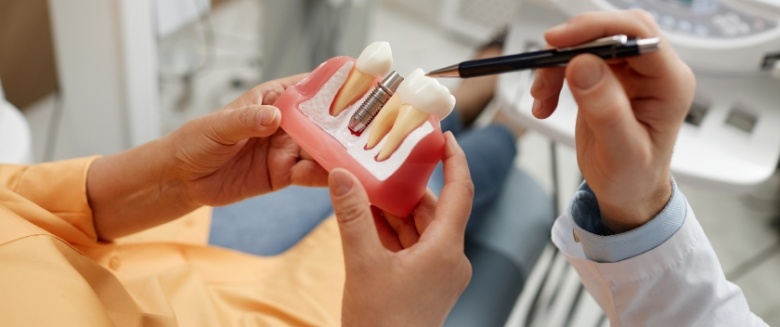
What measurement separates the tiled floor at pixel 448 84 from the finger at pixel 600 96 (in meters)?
1.28

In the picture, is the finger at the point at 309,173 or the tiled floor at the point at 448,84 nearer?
the finger at the point at 309,173

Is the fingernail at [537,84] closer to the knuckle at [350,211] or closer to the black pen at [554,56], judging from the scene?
the black pen at [554,56]

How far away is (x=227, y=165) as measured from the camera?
0.84 m

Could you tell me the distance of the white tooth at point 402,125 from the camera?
66 centimetres

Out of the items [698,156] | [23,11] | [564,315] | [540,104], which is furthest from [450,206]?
[23,11]

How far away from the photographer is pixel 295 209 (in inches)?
45.3

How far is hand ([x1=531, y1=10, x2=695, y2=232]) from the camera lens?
50 cm

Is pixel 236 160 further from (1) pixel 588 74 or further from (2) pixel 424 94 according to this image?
(1) pixel 588 74

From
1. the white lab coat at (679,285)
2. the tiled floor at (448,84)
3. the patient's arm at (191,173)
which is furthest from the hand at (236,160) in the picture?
the tiled floor at (448,84)

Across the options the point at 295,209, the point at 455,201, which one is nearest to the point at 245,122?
the point at 455,201

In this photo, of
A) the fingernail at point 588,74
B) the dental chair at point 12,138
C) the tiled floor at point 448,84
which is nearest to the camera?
the fingernail at point 588,74

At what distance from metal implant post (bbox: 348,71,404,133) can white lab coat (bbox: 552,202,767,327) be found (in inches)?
9.2

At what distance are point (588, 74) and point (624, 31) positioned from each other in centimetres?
8

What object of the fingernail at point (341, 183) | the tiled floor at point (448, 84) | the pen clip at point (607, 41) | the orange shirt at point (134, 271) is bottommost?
the tiled floor at point (448, 84)
